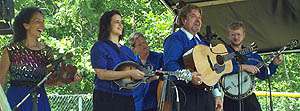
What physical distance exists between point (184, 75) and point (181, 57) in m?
0.30

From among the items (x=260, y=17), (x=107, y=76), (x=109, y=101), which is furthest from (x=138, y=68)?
(x=260, y=17)

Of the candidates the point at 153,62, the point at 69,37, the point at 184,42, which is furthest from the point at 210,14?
the point at 69,37

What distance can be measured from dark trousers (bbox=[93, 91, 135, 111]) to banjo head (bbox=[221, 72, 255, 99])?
3.65 feet

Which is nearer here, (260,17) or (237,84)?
(237,84)

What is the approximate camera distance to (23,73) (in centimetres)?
436

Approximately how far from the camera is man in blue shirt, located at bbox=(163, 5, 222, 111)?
4613 mm

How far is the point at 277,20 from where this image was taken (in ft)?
23.9

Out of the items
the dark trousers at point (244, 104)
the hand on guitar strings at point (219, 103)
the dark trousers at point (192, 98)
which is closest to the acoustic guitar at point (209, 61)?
the dark trousers at point (192, 98)

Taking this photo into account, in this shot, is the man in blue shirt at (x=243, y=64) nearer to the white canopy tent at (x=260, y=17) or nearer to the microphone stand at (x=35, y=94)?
the white canopy tent at (x=260, y=17)

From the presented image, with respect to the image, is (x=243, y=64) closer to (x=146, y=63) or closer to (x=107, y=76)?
(x=146, y=63)

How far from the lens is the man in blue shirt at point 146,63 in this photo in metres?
5.42

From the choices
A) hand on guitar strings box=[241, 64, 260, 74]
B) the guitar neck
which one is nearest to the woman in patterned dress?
the guitar neck

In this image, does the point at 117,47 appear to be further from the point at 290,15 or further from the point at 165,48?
the point at 290,15

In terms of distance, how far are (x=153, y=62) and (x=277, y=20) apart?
2208mm
